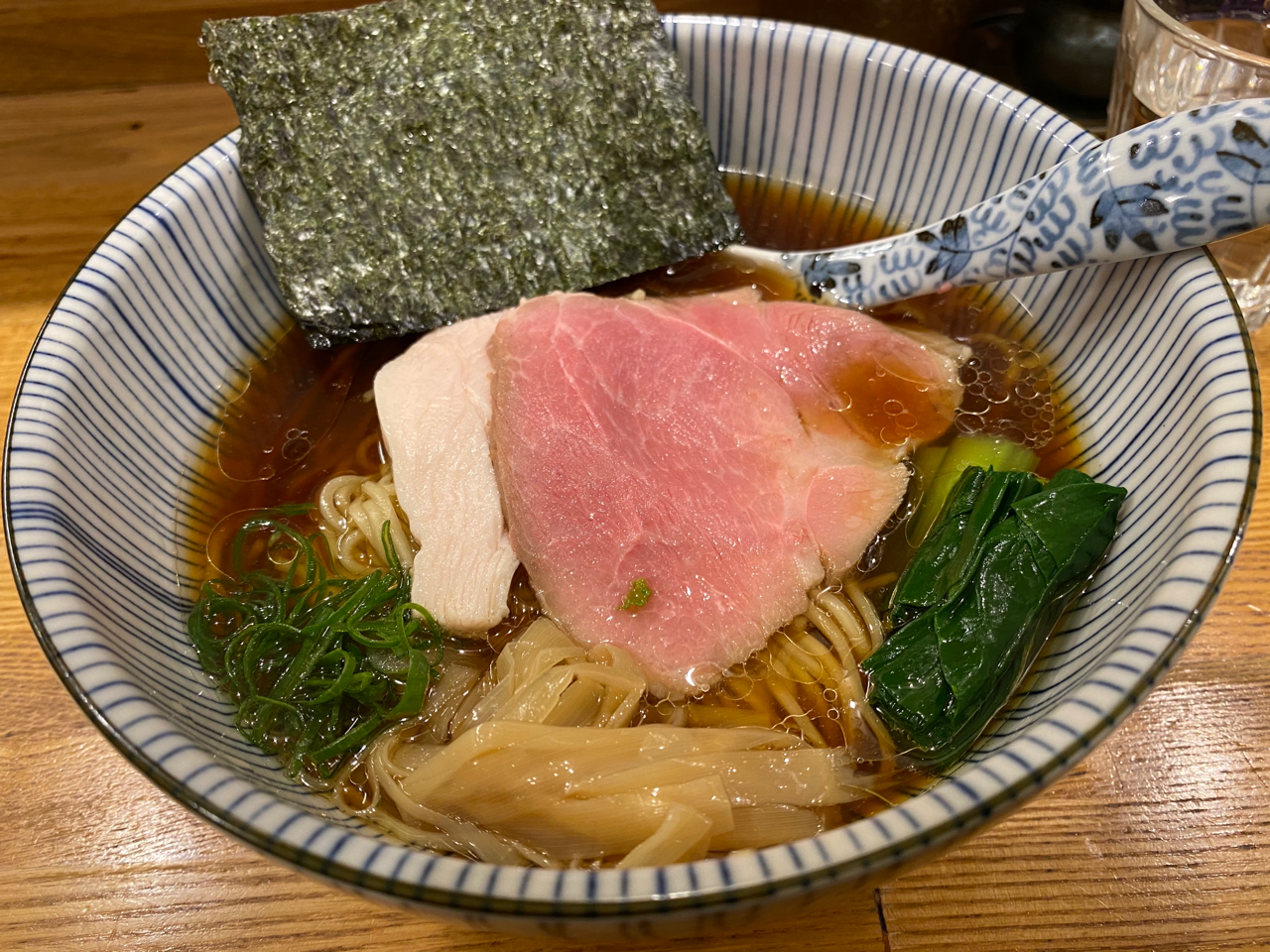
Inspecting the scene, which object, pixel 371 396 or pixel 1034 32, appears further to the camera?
pixel 1034 32

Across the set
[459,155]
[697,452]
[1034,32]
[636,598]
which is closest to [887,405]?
[697,452]

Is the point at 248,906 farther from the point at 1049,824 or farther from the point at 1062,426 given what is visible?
the point at 1062,426

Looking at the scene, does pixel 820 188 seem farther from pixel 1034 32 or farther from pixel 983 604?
pixel 983 604

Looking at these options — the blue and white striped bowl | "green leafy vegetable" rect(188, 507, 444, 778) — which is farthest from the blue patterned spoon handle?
"green leafy vegetable" rect(188, 507, 444, 778)

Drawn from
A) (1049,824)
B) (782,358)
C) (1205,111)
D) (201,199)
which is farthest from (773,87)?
(1049,824)

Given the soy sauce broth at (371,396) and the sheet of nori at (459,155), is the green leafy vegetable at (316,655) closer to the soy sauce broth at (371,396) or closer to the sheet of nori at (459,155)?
the soy sauce broth at (371,396)

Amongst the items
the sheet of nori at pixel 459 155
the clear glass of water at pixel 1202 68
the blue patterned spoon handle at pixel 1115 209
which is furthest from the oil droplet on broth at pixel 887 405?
the clear glass of water at pixel 1202 68
